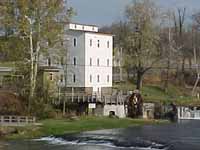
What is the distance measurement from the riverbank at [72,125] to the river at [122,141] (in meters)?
1.86

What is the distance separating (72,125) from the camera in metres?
68.7

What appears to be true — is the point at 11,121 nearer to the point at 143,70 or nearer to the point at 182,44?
the point at 143,70

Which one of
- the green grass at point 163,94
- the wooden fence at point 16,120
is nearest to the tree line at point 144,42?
the green grass at point 163,94

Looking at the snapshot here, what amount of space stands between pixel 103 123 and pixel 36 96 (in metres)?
8.63

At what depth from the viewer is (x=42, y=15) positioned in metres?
73.2

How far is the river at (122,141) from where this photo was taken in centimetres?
5434

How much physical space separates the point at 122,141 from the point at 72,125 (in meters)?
12.1

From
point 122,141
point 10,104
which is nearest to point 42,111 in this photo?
point 10,104

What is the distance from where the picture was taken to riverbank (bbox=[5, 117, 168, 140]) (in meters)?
62.8

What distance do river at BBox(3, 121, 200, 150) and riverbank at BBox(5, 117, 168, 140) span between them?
1863 millimetres

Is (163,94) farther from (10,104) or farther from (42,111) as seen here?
(10,104)

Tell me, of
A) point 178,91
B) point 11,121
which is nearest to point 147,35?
point 178,91

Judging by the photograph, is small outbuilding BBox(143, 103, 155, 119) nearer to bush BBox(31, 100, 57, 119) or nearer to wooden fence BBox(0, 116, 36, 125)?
bush BBox(31, 100, 57, 119)

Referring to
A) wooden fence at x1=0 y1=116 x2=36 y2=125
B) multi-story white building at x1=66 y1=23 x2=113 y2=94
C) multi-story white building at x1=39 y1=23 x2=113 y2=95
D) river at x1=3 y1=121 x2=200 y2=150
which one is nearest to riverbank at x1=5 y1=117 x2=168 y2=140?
wooden fence at x1=0 y1=116 x2=36 y2=125
